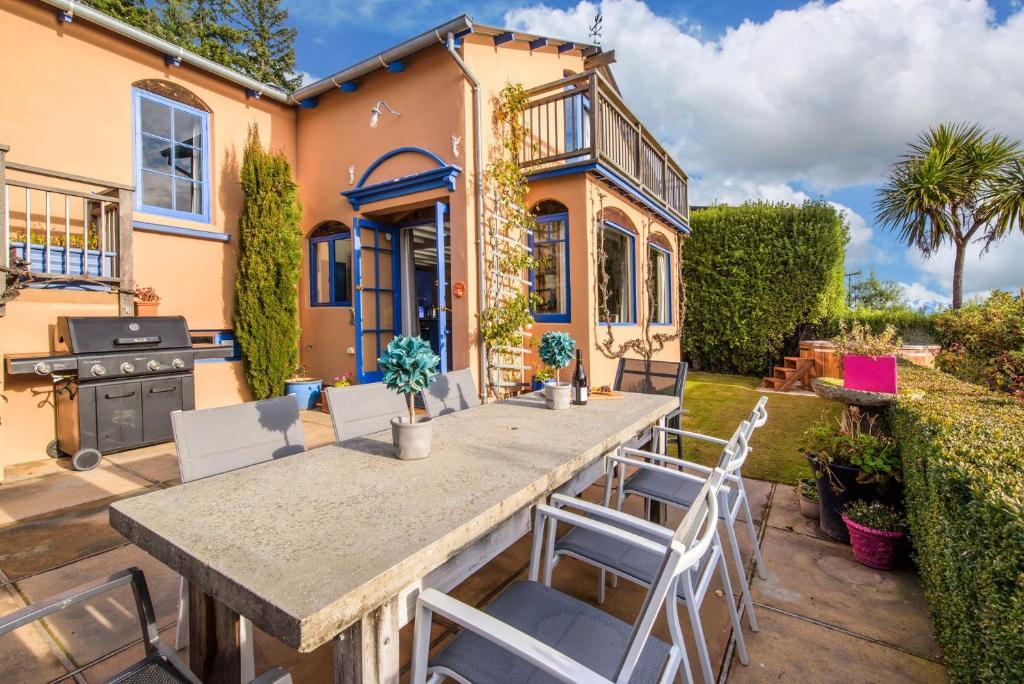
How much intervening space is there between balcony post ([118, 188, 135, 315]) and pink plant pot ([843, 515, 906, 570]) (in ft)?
20.8

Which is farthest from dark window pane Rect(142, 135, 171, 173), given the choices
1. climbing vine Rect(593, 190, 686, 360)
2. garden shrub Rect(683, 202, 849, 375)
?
garden shrub Rect(683, 202, 849, 375)

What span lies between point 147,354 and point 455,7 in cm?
577

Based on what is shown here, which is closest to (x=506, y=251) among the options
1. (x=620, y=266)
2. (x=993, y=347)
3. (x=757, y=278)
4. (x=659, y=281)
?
(x=620, y=266)

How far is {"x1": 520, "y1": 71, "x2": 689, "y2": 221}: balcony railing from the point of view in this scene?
5.05 meters

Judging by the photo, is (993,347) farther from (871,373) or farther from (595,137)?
(595,137)

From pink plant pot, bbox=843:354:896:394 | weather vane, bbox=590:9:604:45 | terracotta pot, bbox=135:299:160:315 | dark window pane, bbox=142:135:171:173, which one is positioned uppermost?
weather vane, bbox=590:9:604:45

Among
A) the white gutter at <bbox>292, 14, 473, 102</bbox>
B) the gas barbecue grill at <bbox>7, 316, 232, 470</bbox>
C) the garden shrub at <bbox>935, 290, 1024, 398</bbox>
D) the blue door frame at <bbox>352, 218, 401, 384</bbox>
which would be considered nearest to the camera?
the gas barbecue grill at <bbox>7, 316, 232, 470</bbox>

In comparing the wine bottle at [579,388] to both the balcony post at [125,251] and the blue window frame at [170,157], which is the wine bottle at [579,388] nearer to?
the balcony post at [125,251]

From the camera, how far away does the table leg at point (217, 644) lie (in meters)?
1.12

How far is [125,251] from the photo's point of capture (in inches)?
176

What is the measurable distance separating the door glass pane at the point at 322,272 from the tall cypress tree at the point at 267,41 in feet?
33.4

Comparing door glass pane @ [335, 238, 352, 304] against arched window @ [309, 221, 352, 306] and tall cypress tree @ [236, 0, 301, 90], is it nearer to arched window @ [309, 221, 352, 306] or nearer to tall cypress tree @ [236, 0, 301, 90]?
arched window @ [309, 221, 352, 306]

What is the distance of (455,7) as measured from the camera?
6.04m

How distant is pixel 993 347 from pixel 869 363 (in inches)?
140
